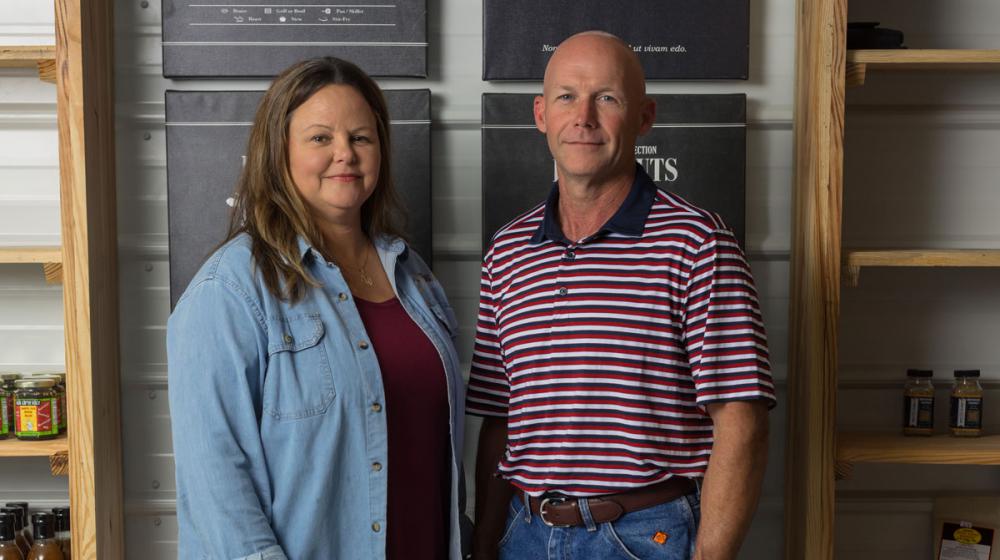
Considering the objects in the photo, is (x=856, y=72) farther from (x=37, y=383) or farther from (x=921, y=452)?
(x=37, y=383)

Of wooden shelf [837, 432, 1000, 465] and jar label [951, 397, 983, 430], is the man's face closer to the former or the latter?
wooden shelf [837, 432, 1000, 465]

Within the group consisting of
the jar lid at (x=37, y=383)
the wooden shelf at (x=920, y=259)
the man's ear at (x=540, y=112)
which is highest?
the man's ear at (x=540, y=112)

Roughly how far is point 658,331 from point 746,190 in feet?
2.73

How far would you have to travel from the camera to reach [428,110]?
2240 mm

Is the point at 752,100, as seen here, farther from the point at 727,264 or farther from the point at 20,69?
the point at 20,69

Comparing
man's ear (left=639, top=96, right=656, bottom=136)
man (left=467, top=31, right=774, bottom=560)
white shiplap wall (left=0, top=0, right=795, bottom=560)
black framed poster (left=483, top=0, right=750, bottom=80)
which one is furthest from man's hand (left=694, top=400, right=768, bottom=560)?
black framed poster (left=483, top=0, right=750, bottom=80)

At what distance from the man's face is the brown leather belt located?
22.6 inches

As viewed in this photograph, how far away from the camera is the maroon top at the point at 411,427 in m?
1.68

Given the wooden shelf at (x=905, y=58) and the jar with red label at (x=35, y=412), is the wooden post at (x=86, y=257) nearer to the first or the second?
the jar with red label at (x=35, y=412)

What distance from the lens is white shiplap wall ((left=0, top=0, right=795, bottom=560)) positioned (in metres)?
2.28

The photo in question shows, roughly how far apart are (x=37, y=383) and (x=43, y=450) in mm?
164

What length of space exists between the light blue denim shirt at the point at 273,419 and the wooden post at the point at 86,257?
1.92 feet

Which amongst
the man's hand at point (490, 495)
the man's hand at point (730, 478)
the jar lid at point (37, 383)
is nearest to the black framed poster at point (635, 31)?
the man's hand at point (490, 495)

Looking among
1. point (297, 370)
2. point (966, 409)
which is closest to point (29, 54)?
point (297, 370)
